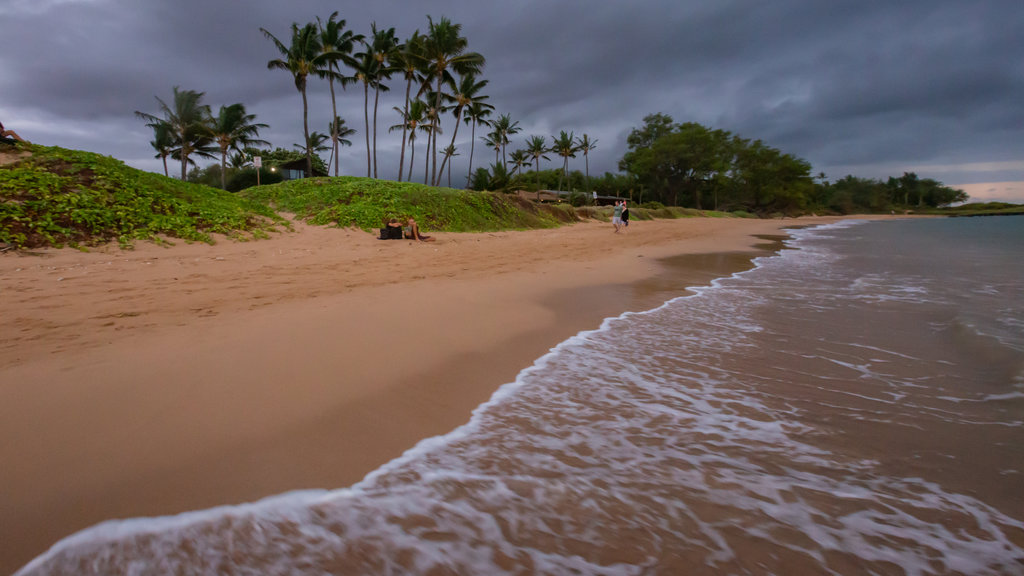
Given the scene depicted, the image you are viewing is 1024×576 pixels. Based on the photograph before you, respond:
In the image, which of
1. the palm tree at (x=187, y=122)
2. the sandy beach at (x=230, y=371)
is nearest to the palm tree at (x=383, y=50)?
the palm tree at (x=187, y=122)

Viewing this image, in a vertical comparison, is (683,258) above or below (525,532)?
Result: above

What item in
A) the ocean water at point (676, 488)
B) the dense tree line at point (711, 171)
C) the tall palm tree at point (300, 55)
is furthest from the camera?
the dense tree line at point (711, 171)

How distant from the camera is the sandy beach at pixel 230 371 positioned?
150cm

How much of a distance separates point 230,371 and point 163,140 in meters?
43.0

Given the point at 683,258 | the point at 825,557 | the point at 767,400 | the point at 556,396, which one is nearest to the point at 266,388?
the point at 556,396

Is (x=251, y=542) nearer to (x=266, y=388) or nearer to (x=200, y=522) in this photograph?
(x=200, y=522)

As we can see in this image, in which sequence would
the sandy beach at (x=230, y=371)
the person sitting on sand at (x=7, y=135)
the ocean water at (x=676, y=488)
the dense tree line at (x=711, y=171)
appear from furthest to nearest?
the dense tree line at (x=711, y=171)
the person sitting on sand at (x=7, y=135)
the sandy beach at (x=230, y=371)
the ocean water at (x=676, y=488)

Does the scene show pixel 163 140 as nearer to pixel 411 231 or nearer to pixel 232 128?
pixel 232 128

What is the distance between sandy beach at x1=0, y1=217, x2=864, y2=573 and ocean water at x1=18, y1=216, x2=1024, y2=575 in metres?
0.19

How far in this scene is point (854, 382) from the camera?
8.13 ft

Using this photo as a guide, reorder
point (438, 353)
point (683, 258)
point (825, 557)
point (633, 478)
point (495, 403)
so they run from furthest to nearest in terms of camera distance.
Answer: point (683, 258)
point (438, 353)
point (495, 403)
point (633, 478)
point (825, 557)

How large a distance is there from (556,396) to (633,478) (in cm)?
75

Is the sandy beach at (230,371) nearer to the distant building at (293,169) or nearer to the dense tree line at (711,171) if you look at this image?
the distant building at (293,169)

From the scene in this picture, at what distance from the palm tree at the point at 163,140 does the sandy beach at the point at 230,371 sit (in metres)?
35.5
